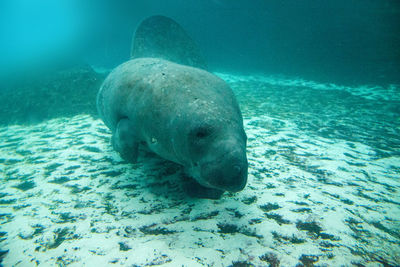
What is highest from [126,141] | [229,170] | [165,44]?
[165,44]

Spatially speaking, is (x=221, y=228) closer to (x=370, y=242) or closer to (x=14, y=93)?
(x=370, y=242)

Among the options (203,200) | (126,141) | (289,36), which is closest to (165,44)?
(126,141)

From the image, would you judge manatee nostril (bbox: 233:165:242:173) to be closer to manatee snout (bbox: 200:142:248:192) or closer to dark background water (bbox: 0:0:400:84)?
manatee snout (bbox: 200:142:248:192)

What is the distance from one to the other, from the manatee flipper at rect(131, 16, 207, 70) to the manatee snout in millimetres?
4596

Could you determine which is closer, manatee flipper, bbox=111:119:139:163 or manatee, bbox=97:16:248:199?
manatee, bbox=97:16:248:199

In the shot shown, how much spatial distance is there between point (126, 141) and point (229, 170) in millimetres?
2104

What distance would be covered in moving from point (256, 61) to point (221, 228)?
2610 centimetres

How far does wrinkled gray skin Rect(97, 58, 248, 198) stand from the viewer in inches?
91.4

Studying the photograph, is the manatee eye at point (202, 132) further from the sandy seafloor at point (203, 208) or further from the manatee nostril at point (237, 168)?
the sandy seafloor at point (203, 208)

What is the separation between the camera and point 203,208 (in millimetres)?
2990

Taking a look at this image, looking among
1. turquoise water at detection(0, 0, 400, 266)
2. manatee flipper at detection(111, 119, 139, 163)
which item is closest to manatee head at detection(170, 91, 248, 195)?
turquoise water at detection(0, 0, 400, 266)

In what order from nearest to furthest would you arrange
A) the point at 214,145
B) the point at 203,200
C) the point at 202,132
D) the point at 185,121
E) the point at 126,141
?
1. the point at 214,145
2. the point at 202,132
3. the point at 185,121
4. the point at 203,200
5. the point at 126,141

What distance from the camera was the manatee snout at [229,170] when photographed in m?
2.22

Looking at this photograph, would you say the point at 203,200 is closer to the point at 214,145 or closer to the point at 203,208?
the point at 203,208
